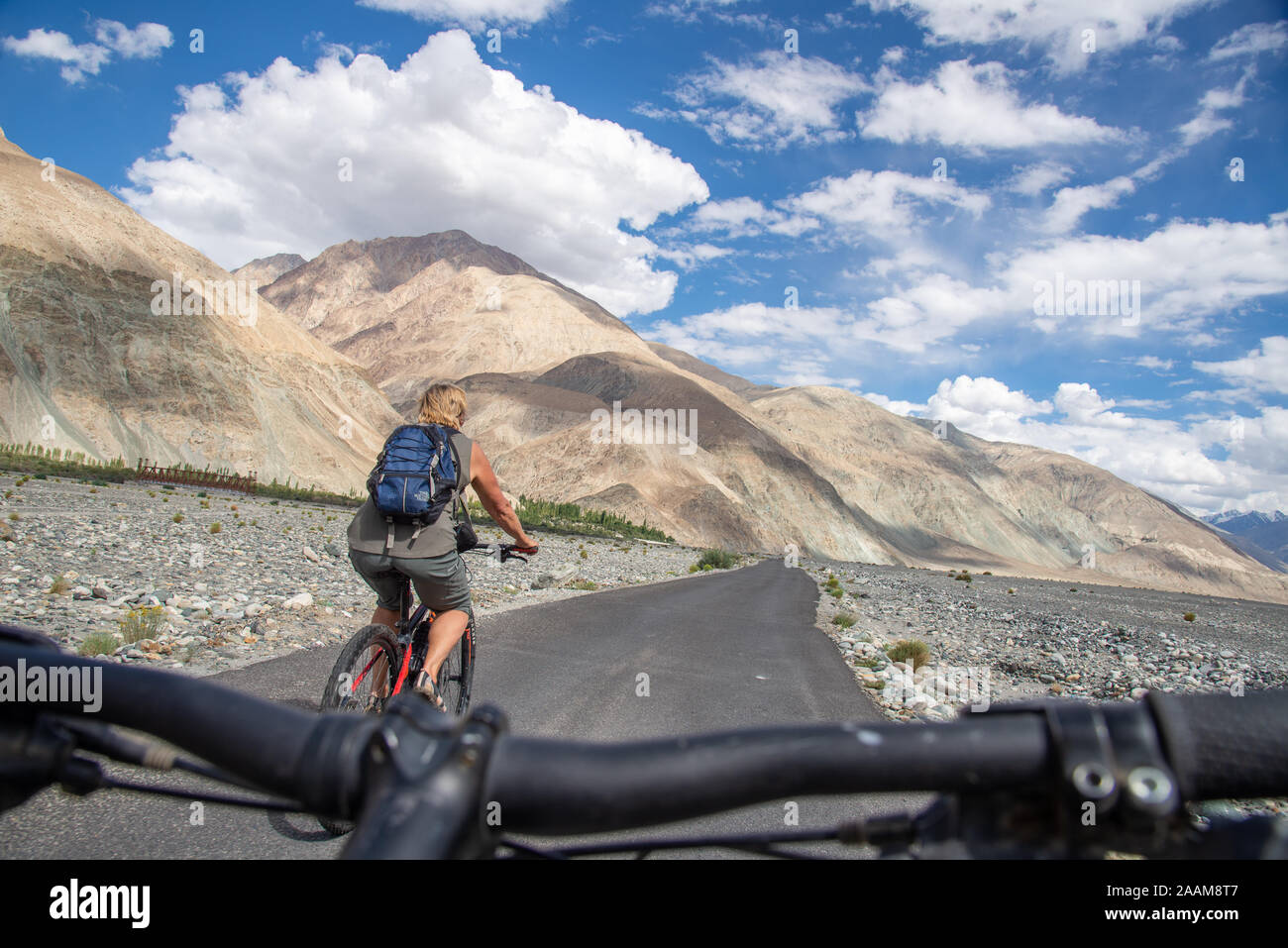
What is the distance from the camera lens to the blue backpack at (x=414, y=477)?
3744mm

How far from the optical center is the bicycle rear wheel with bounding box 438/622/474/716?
4588mm

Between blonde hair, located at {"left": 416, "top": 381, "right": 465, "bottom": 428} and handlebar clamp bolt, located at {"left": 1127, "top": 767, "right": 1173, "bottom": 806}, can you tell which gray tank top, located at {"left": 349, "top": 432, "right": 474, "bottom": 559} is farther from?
handlebar clamp bolt, located at {"left": 1127, "top": 767, "right": 1173, "bottom": 806}

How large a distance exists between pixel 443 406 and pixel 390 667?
1495 millimetres

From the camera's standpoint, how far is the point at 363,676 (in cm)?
396

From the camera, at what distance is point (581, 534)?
168ft

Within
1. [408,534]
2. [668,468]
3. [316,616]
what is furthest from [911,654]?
[668,468]

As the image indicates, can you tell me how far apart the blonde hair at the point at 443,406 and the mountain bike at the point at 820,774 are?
10.7 ft
